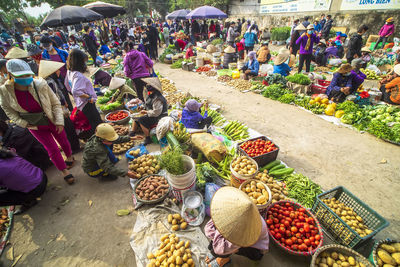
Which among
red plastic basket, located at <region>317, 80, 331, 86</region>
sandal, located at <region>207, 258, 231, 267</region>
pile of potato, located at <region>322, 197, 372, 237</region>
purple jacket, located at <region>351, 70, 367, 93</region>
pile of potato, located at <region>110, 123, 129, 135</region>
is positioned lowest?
sandal, located at <region>207, 258, 231, 267</region>

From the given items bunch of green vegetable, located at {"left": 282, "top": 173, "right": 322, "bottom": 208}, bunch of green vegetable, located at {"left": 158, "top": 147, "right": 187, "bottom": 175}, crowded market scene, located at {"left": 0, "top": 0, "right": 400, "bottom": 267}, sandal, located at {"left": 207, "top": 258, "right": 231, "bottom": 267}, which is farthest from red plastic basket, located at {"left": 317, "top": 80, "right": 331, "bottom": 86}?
sandal, located at {"left": 207, "top": 258, "right": 231, "bottom": 267}

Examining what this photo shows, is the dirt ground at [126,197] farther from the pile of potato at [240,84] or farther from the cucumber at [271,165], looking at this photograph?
the pile of potato at [240,84]

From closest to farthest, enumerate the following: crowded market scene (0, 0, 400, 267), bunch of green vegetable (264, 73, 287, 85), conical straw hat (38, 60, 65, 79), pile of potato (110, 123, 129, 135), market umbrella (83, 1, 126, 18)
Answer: crowded market scene (0, 0, 400, 267)
conical straw hat (38, 60, 65, 79)
pile of potato (110, 123, 129, 135)
bunch of green vegetable (264, 73, 287, 85)
market umbrella (83, 1, 126, 18)

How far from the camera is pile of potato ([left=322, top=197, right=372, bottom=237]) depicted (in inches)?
90.2

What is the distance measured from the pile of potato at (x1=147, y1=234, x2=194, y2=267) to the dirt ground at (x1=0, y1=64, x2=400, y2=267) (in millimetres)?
354

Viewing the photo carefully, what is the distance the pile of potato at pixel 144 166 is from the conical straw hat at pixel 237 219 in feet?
6.64

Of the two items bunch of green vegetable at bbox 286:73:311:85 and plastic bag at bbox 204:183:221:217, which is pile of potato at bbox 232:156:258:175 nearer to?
plastic bag at bbox 204:183:221:217

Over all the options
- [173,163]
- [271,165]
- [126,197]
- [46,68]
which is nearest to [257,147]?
[271,165]

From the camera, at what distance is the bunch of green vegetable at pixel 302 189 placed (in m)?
2.89

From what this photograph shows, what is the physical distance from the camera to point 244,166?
3.04 meters

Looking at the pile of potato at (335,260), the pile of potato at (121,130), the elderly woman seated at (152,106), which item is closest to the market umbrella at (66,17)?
the pile of potato at (121,130)

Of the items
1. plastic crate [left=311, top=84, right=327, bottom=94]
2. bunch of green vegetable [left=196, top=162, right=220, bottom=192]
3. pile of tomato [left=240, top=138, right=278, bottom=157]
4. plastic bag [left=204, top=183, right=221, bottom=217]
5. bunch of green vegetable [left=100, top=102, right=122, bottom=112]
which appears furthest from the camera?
plastic crate [left=311, top=84, right=327, bottom=94]

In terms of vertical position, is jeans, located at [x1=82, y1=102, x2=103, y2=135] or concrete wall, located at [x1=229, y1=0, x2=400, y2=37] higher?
concrete wall, located at [x1=229, y1=0, x2=400, y2=37]

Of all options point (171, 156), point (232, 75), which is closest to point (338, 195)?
point (171, 156)
